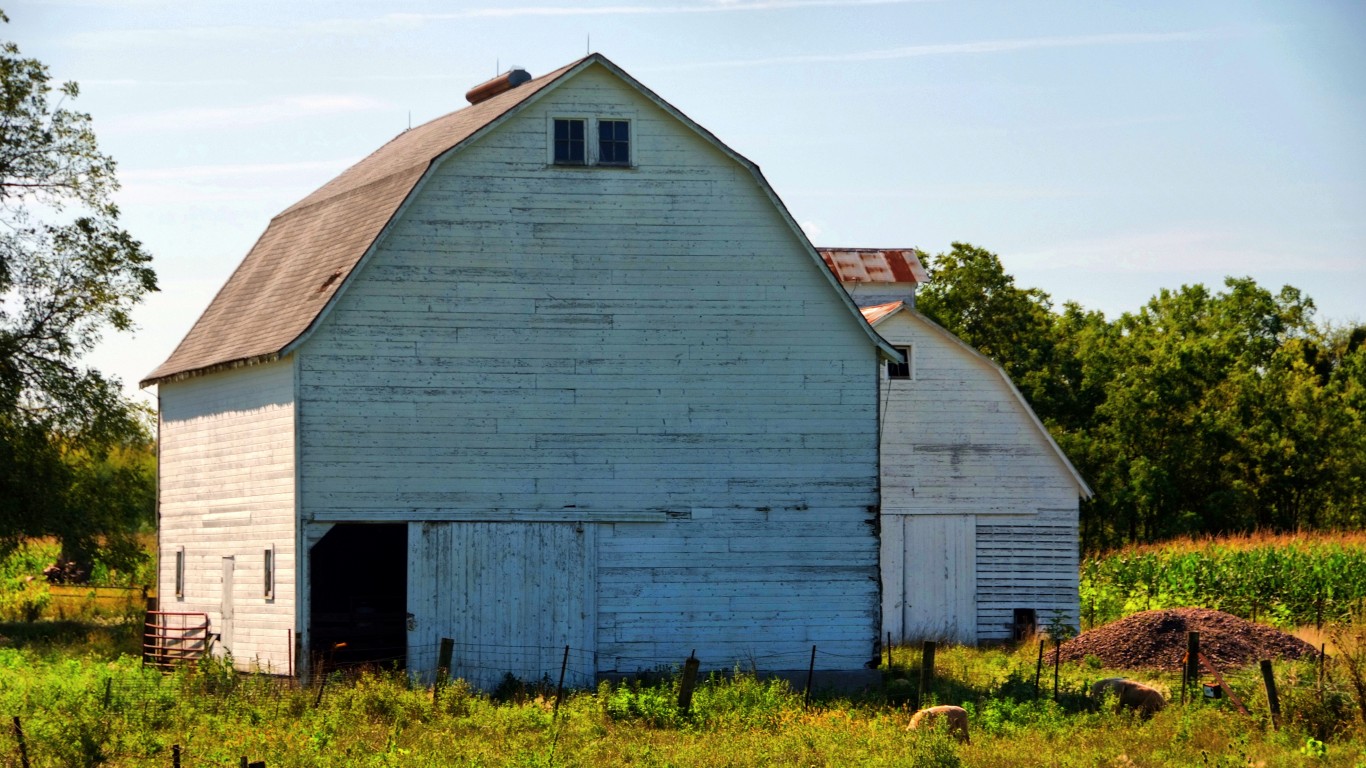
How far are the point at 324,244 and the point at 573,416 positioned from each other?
17.3 ft

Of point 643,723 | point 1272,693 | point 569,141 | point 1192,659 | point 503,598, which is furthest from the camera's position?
point 569,141

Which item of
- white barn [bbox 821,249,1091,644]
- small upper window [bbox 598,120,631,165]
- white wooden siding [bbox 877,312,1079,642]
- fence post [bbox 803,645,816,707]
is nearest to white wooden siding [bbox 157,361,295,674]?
small upper window [bbox 598,120,631,165]

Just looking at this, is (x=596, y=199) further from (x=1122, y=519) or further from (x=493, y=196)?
(x=1122, y=519)

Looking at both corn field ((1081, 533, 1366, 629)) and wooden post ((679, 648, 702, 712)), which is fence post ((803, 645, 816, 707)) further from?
corn field ((1081, 533, 1366, 629))

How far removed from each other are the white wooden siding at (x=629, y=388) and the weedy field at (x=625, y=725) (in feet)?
5.49

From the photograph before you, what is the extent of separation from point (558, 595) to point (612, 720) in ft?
11.1

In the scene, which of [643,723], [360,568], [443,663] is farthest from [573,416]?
[360,568]

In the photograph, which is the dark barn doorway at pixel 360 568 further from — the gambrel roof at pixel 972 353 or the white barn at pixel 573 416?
the gambrel roof at pixel 972 353

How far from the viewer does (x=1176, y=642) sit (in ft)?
83.0

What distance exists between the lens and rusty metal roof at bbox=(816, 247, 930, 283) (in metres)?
34.3

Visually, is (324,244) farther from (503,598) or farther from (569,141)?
(503,598)

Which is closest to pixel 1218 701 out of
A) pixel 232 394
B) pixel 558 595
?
pixel 558 595

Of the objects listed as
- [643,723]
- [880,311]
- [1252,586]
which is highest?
[880,311]

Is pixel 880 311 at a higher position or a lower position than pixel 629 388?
higher
